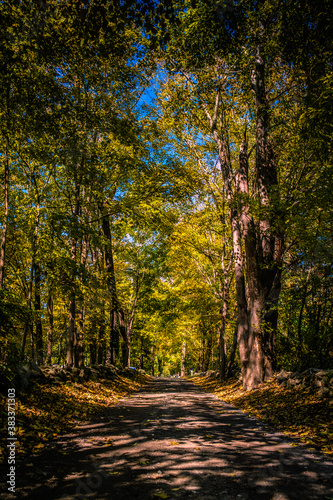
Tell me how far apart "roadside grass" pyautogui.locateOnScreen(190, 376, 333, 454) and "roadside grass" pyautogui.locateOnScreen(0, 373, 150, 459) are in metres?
3.76

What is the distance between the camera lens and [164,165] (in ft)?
41.8

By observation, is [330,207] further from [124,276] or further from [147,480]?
[124,276]

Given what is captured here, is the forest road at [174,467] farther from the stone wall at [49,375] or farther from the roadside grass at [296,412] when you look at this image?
the stone wall at [49,375]

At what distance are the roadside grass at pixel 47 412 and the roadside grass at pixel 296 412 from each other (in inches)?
148

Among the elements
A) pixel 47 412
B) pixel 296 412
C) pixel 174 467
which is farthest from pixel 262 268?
pixel 47 412

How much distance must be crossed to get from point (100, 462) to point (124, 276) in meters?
18.3

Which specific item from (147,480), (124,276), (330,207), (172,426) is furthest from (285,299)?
(124,276)

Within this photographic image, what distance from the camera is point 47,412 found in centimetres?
512

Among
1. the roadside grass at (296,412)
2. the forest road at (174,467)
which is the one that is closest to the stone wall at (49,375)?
the forest road at (174,467)

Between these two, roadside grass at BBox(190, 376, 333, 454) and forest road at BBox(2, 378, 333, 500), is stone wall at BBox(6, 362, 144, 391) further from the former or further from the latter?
roadside grass at BBox(190, 376, 333, 454)

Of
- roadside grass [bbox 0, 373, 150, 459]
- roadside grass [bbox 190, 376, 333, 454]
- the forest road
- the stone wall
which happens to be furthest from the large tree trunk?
the stone wall

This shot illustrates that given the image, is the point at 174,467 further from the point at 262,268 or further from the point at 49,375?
the point at 262,268

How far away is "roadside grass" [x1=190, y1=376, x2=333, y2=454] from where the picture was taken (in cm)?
428

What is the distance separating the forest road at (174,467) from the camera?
259 centimetres
